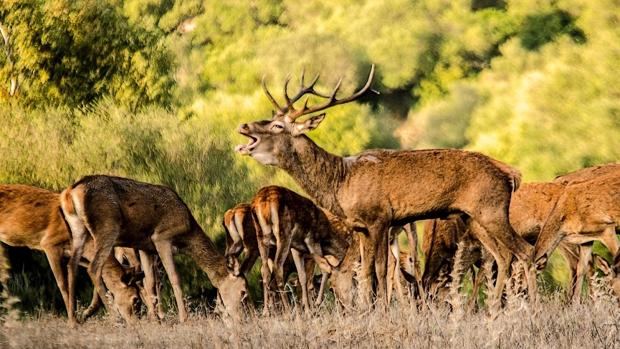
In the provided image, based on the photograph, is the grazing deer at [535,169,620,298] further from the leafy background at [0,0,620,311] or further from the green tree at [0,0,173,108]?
the green tree at [0,0,173,108]

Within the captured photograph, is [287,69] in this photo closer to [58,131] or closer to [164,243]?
[58,131]

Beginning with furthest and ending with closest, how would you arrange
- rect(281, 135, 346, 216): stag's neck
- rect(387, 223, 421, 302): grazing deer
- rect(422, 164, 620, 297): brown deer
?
rect(422, 164, 620, 297): brown deer
rect(387, 223, 421, 302): grazing deer
rect(281, 135, 346, 216): stag's neck

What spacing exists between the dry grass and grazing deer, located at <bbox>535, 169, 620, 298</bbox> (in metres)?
2.33

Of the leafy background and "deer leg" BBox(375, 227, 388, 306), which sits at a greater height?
"deer leg" BBox(375, 227, 388, 306)

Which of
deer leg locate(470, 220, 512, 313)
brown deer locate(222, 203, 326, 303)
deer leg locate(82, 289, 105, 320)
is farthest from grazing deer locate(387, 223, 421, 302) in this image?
deer leg locate(82, 289, 105, 320)

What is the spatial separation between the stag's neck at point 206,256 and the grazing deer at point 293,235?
0.49m

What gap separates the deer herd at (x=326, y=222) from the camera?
12203 mm

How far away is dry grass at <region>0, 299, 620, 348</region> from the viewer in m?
9.36

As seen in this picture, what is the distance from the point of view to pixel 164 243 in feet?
44.4

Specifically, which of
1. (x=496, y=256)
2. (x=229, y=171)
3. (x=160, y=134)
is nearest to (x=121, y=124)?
(x=160, y=134)

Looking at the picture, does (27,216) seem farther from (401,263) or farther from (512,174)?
(512,174)

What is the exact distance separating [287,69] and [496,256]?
78.2 feet

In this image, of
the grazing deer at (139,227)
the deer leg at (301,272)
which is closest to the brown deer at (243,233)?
the deer leg at (301,272)

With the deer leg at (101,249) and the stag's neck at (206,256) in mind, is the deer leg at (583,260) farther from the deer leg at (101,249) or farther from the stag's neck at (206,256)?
the deer leg at (101,249)
